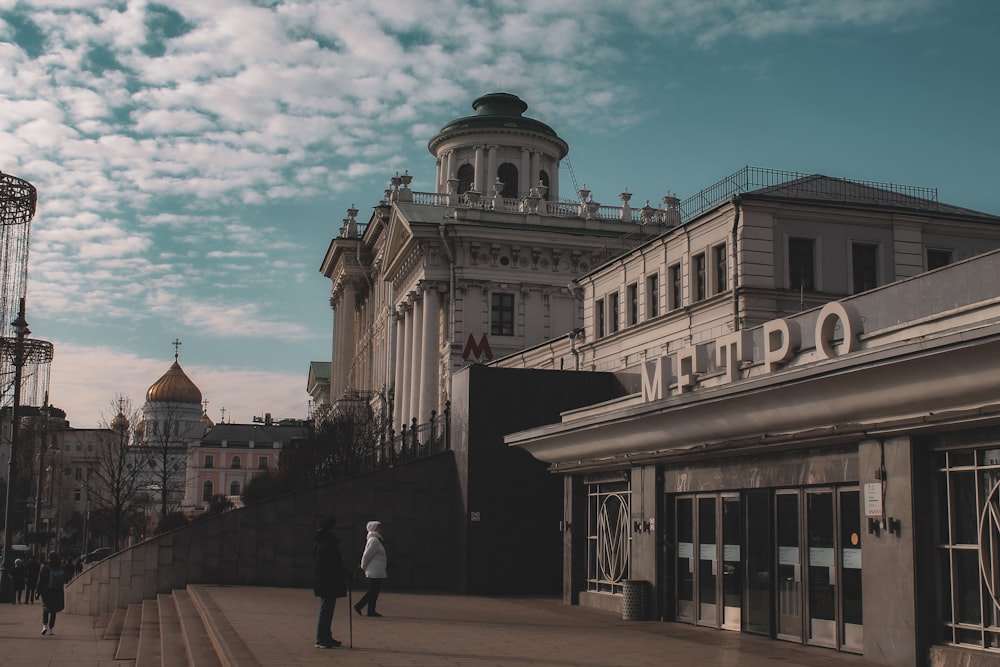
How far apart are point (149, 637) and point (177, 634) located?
1037mm

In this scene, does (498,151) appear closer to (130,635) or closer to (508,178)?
(508,178)

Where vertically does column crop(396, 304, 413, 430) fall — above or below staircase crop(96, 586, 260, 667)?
above

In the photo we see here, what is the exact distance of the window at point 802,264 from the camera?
36.0 m

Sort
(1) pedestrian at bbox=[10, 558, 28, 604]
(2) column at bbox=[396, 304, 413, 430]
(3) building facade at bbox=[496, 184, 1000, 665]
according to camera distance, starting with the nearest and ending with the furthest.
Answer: (3) building facade at bbox=[496, 184, 1000, 665]
(1) pedestrian at bbox=[10, 558, 28, 604]
(2) column at bbox=[396, 304, 413, 430]

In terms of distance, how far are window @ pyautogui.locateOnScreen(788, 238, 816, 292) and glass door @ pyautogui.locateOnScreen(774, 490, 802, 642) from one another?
61.3 ft

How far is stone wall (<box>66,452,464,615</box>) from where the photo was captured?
2930 cm

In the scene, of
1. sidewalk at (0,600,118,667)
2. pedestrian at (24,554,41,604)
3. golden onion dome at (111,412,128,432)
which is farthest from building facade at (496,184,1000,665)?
golden onion dome at (111,412,128,432)

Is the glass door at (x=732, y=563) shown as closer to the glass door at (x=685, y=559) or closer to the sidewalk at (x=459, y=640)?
the sidewalk at (x=459, y=640)

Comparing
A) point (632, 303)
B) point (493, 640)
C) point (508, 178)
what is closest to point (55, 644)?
point (493, 640)

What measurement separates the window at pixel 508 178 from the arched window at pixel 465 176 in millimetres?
1846

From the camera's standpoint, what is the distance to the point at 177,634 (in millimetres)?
20391

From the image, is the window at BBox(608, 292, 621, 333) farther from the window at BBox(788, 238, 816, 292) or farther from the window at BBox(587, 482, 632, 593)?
the window at BBox(587, 482, 632, 593)

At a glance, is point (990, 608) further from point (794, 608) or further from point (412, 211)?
point (412, 211)

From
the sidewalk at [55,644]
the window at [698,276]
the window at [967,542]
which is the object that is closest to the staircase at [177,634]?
the sidewalk at [55,644]
